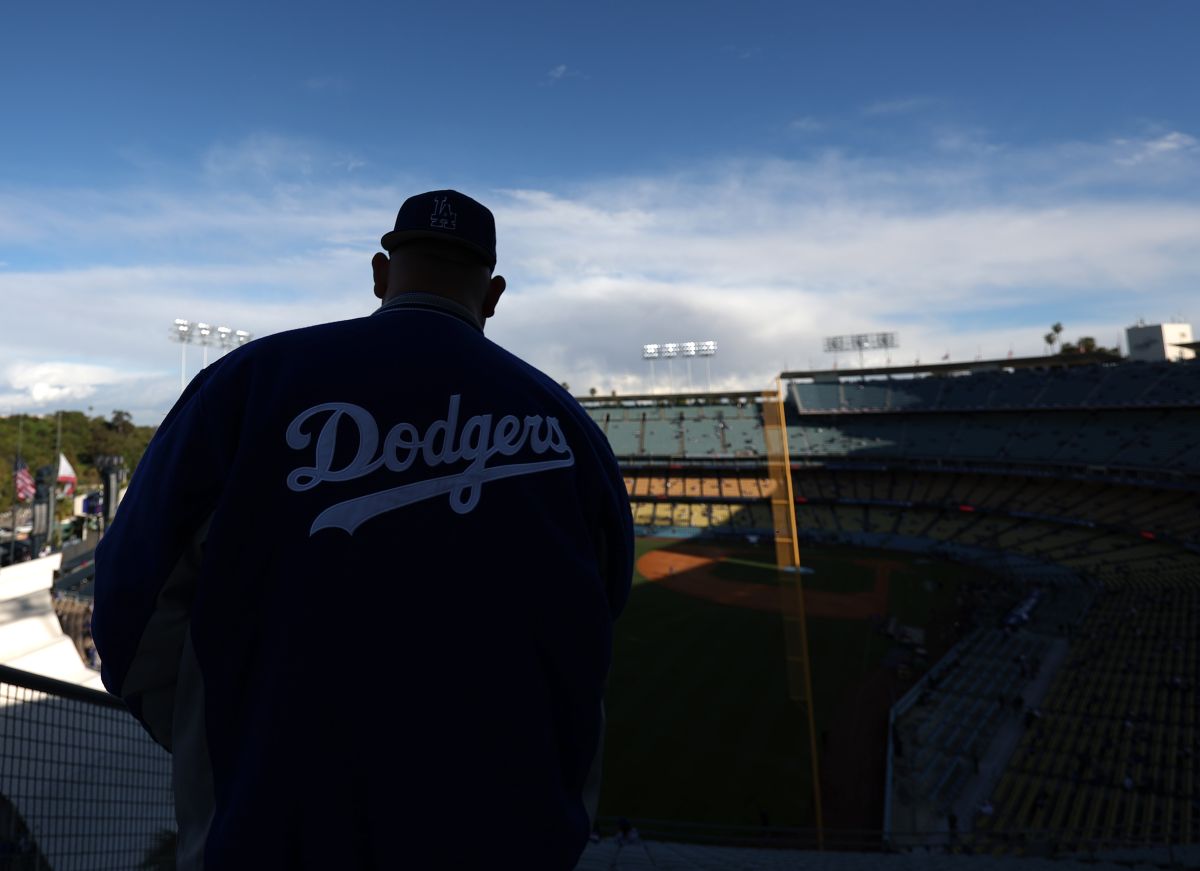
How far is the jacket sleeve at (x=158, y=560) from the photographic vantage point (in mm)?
1106

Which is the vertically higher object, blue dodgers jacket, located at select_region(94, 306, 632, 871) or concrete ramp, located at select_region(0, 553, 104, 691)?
blue dodgers jacket, located at select_region(94, 306, 632, 871)

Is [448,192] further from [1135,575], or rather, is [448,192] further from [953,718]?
[1135,575]

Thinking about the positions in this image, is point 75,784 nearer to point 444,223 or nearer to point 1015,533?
point 444,223

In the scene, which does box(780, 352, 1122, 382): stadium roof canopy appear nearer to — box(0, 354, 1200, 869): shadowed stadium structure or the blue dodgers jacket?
box(0, 354, 1200, 869): shadowed stadium structure

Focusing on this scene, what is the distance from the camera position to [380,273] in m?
1.70

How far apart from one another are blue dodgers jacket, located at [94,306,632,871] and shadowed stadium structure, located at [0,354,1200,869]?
0.68 feet

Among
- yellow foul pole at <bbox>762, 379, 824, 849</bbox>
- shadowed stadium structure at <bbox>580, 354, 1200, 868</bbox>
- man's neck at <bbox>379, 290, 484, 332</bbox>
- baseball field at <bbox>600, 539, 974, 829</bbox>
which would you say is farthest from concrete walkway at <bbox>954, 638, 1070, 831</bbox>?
man's neck at <bbox>379, 290, 484, 332</bbox>

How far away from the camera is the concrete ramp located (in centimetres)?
888

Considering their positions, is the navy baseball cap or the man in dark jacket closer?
the man in dark jacket

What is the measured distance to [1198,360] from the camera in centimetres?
3897

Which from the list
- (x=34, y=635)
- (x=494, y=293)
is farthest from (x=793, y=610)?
(x=494, y=293)

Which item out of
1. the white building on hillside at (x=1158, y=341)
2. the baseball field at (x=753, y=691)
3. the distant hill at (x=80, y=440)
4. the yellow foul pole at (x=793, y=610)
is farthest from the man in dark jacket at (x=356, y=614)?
the white building on hillside at (x=1158, y=341)

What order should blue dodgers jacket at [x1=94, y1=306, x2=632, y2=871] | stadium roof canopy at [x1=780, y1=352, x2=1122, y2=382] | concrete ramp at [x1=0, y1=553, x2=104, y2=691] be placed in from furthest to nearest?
1. stadium roof canopy at [x1=780, y1=352, x2=1122, y2=382]
2. concrete ramp at [x1=0, y1=553, x2=104, y2=691]
3. blue dodgers jacket at [x1=94, y1=306, x2=632, y2=871]

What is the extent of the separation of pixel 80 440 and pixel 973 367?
9503 cm
